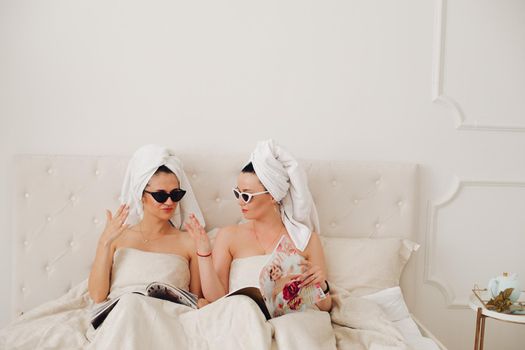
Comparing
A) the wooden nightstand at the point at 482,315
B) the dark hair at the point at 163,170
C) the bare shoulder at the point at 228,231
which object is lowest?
the wooden nightstand at the point at 482,315

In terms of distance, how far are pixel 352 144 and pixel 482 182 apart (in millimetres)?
768

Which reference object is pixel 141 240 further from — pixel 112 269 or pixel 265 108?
pixel 265 108

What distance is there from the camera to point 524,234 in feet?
8.79

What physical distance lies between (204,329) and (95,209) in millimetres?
1031

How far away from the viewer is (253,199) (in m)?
2.15

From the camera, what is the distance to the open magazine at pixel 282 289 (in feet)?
6.08

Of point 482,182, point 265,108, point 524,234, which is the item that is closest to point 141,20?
point 265,108

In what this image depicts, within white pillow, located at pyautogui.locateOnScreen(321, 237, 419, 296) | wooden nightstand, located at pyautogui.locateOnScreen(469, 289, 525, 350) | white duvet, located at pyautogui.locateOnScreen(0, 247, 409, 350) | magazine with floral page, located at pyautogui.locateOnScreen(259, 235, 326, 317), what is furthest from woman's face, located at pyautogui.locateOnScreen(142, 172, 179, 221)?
wooden nightstand, located at pyautogui.locateOnScreen(469, 289, 525, 350)

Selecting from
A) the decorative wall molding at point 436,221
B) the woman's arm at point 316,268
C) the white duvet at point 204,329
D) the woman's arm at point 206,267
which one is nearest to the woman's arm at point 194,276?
the woman's arm at point 206,267

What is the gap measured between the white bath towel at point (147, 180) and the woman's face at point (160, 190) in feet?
0.08

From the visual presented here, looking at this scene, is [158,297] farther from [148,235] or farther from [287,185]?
[287,185]

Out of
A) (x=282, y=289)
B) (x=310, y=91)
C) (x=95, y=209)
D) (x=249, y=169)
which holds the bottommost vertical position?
(x=282, y=289)

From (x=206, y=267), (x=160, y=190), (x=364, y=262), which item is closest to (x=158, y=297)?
(x=206, y=267)

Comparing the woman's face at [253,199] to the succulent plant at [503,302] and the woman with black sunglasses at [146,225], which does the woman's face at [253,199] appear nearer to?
the woman with black sunglasses at [146,225]
